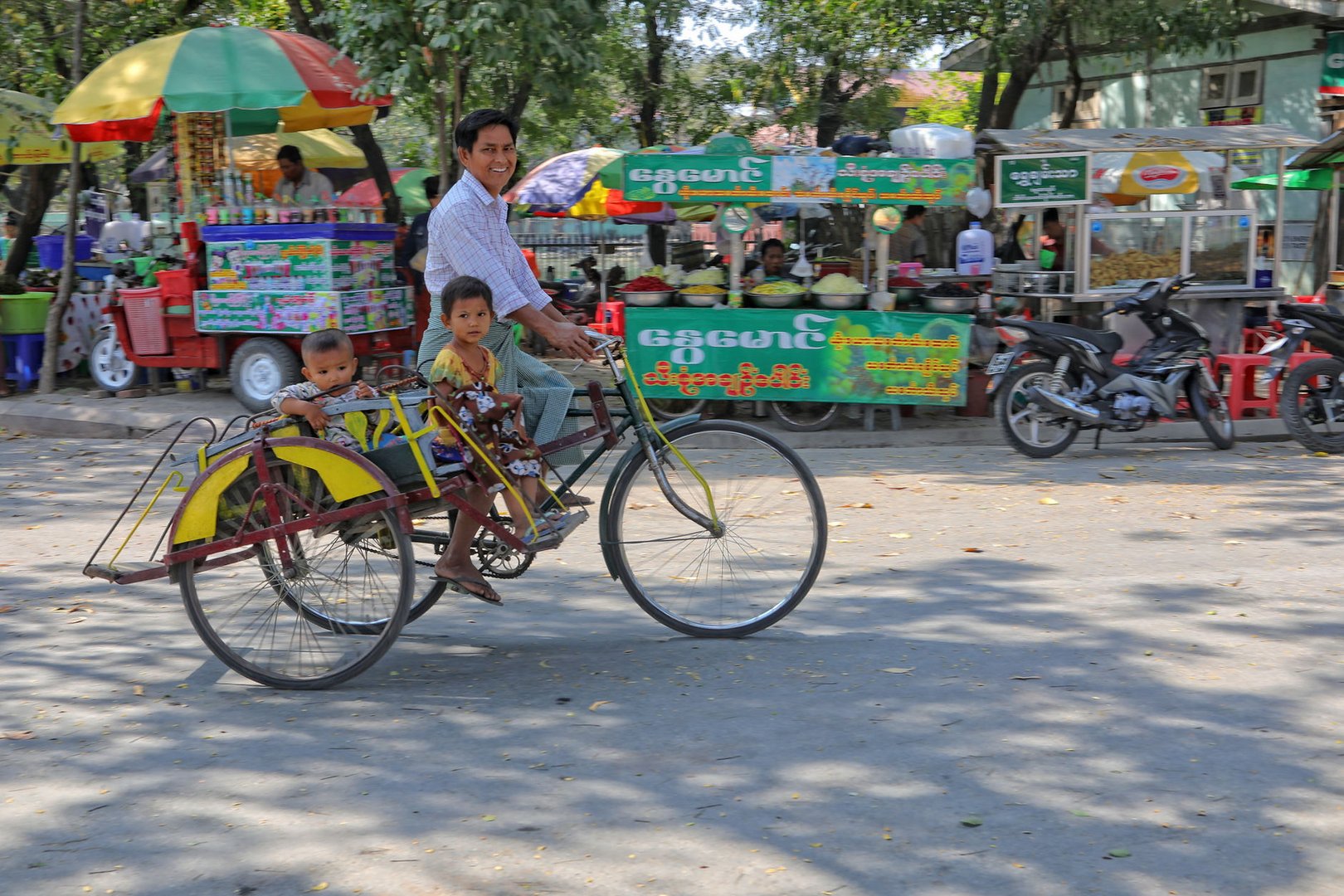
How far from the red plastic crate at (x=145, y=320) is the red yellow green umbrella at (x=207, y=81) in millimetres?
1407

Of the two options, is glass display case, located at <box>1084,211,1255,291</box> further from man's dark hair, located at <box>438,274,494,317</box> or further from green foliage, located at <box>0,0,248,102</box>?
green foliage, located at <box>0,0,248,102</box>

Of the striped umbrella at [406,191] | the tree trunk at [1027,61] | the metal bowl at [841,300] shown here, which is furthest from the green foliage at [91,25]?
the tree trunk at [1027,61]

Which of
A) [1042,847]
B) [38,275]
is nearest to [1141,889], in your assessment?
[1042,847]

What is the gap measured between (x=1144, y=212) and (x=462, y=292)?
9.57m

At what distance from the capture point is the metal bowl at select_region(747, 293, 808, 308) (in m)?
10.2

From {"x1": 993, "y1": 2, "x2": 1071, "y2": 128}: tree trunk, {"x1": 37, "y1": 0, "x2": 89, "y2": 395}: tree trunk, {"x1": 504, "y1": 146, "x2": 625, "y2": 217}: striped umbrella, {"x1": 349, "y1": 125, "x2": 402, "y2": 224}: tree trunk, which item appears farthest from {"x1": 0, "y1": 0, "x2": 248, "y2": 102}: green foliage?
{"x1": 993, "y1": 2, "x2": 1071, "y2": 128}: tree trunk

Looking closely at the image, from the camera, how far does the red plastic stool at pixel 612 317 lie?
13.9 meters

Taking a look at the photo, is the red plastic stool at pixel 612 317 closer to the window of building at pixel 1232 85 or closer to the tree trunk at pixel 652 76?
the tree trunk at pixel 652 76

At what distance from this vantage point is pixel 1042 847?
3.20 metres

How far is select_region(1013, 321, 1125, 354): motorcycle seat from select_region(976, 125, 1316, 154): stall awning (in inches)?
129

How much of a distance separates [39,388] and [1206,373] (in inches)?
400

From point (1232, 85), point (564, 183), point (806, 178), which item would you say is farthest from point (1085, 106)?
point (806, 178)

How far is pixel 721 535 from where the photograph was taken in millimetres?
4867

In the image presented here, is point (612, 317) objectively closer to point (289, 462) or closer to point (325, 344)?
point (325, 344)
